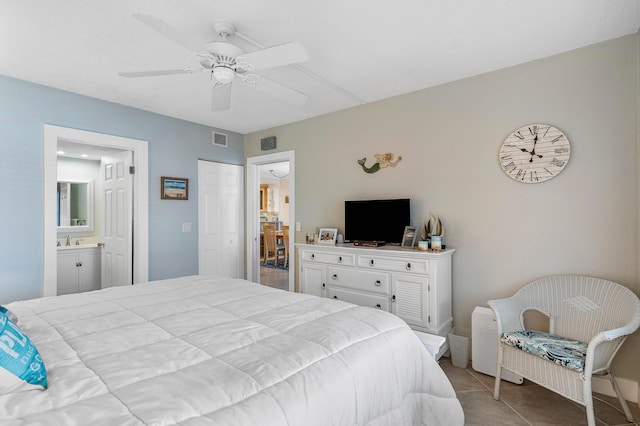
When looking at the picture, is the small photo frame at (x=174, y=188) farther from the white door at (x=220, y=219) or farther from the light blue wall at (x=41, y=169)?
the white door at (x=220, y=219)

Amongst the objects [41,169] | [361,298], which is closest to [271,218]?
[41,169]

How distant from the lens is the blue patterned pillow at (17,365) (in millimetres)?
982

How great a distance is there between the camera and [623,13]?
6.62 ft

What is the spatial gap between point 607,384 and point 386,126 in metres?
2.76

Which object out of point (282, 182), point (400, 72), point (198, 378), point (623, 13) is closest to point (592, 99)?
point (623, 13)

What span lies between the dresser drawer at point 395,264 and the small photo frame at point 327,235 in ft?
1.92

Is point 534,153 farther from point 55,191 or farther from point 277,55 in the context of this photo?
point 55,191

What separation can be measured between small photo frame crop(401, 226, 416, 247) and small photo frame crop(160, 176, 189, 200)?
2797 mm

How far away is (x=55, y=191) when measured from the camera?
10.4 ft

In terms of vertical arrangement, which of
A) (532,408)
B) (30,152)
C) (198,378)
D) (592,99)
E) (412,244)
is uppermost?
(592,99)

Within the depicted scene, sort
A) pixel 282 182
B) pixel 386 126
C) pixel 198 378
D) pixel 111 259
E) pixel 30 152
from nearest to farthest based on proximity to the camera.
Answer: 1. pixel 198 378
2. pixel 30 152
3. pixel 386 126
4. pixel 111 259
5. pixel 282 182

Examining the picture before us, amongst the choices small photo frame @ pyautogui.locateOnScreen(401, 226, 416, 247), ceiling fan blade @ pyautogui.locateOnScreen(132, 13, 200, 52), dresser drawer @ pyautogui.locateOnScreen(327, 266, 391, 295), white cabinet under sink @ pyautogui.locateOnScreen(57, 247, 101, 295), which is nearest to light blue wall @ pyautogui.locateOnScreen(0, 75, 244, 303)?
A: white cabinet under sink @ pyautogui.locateOnScreen(57, 247, 101, 295)

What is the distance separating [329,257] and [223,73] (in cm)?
202

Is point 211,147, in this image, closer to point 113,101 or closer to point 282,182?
point 113,101
